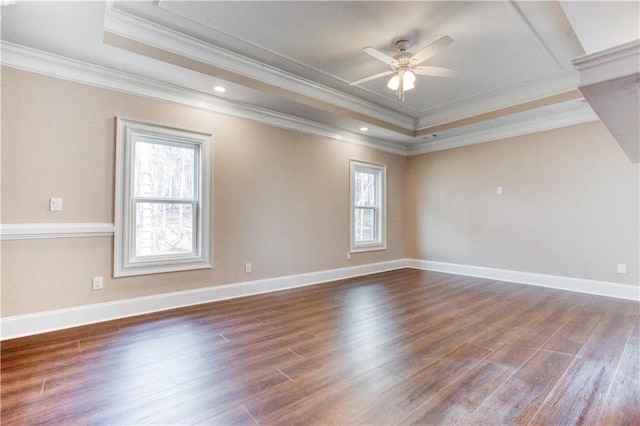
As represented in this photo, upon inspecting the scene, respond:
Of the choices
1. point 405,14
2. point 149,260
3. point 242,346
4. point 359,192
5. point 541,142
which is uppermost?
point 405,14

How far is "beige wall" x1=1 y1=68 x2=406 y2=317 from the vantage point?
8.99 ft

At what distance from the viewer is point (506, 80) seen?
4008mm

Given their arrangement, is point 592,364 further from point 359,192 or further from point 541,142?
point 359,192

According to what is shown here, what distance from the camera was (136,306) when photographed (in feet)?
10.7

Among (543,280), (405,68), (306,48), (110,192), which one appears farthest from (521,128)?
(110,192)

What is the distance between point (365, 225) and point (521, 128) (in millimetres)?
3060

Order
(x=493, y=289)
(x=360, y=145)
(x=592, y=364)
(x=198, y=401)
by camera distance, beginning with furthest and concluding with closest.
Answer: (x=360, y=145), (x=493, y=289), (x=592, y=364), (x=198, y=401)

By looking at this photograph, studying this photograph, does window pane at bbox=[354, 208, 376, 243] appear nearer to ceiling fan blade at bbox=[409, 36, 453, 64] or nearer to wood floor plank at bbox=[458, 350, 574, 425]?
ceiling fan blade at bbox=[409, 36, 453, 64]

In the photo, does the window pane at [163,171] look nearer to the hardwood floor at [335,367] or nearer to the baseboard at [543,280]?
the hardwood floor at [335,367]

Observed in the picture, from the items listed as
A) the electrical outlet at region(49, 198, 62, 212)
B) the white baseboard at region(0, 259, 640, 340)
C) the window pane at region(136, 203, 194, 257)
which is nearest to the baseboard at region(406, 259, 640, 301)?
the white baseboard at region(0, 259, 640, 340)

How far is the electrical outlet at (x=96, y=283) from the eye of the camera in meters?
3.06

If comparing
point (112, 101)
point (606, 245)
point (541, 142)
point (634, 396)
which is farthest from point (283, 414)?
point (541, 142)

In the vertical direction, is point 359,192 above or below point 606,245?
above

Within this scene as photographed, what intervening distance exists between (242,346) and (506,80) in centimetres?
450
